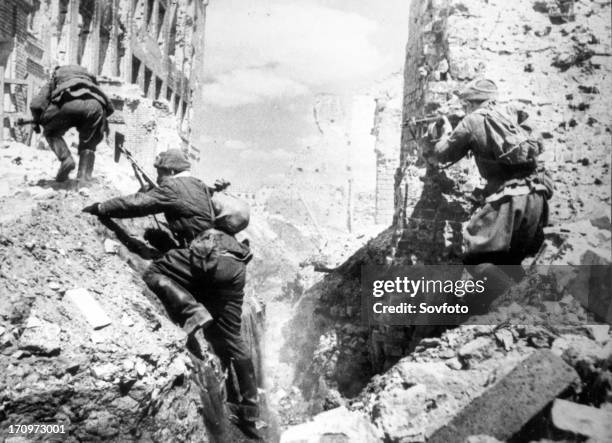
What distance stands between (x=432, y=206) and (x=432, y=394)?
8.29 feet

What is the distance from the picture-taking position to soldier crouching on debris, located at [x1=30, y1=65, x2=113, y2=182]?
13.5 feet

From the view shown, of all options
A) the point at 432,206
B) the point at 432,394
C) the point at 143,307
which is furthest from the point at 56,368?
the point at 432,206

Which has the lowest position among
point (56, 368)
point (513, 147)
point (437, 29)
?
point (56, 368)

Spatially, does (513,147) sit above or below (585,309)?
above

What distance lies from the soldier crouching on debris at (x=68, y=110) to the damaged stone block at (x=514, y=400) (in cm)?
389

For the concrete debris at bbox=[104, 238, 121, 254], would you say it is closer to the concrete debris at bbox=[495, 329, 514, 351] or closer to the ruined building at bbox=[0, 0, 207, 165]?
the concrete debris at bbox=[495, 329, 514, 351]

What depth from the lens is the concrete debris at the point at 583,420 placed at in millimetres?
2207

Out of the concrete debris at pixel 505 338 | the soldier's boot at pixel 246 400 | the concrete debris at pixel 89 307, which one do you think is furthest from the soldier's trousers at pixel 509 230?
the concrete debris at pixel 89 307

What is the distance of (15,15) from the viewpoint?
930cm

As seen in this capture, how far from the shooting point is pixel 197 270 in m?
3.34

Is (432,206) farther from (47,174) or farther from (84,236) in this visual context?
(47,174)

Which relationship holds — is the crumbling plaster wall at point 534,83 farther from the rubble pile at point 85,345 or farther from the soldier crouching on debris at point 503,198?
the rubble pile at point 85,345

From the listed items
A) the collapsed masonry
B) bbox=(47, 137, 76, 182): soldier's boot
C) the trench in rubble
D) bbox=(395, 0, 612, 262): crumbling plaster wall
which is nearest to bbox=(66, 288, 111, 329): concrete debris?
the trench in rubble

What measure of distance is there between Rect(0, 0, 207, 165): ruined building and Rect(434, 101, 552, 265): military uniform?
8.25 metres
